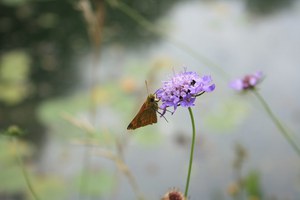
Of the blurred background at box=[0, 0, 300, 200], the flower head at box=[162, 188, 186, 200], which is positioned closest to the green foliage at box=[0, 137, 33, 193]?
the blurred background at box=[0, 0, 300, 200]

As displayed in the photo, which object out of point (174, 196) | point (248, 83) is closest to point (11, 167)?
point (248, 83)

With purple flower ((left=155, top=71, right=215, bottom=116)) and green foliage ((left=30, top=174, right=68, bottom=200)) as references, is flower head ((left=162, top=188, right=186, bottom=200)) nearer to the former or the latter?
purple flower ((left=155, top=71, right=215, bottom=116))

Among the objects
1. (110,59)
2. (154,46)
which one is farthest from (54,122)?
(154,46)

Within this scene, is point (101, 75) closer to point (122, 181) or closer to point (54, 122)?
point (54, 122)

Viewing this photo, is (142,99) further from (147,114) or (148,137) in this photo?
(147,114)

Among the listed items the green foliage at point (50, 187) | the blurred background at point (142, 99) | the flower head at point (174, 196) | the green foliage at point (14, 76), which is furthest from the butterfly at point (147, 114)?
the green foliage at point (14, 76)

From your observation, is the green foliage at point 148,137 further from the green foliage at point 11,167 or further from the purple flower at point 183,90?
the purple flower at point 183,90
